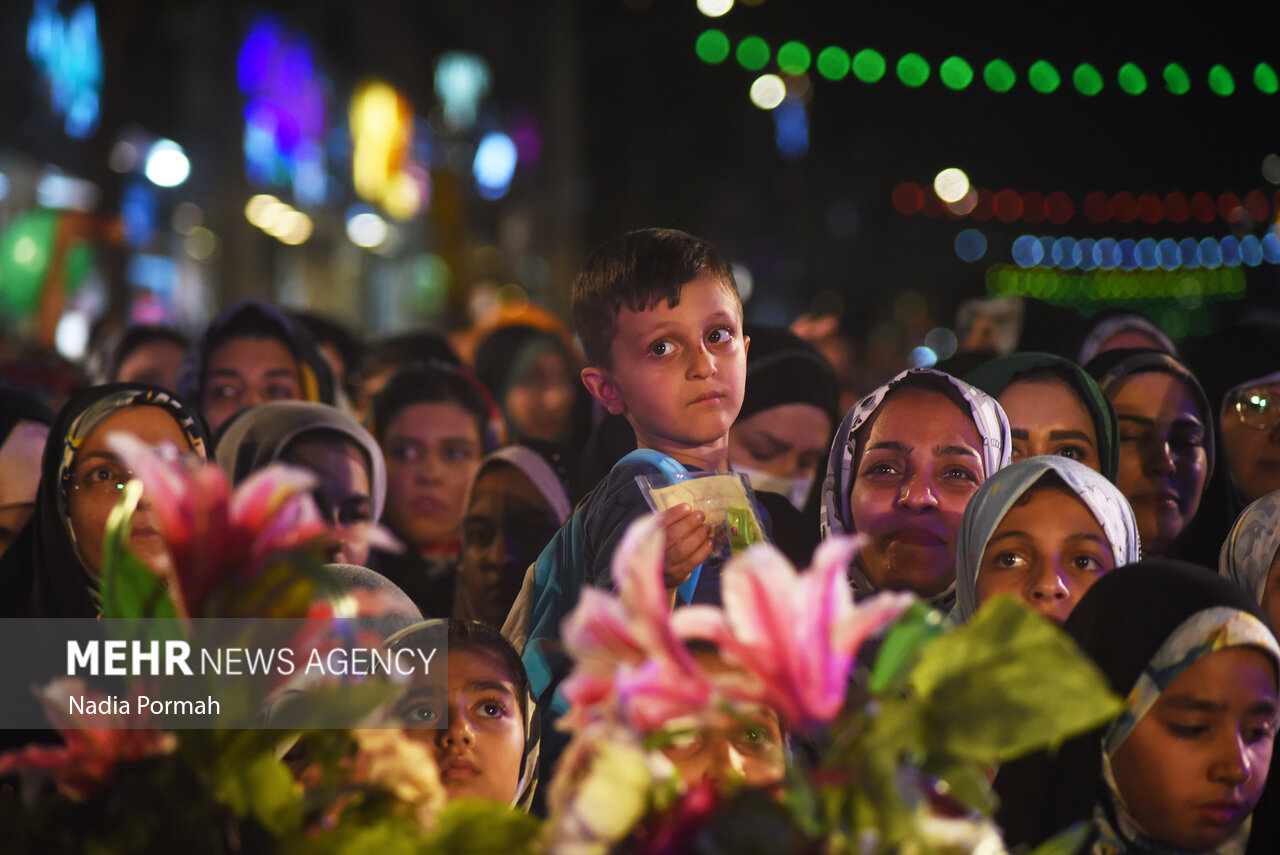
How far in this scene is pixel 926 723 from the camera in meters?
1.33

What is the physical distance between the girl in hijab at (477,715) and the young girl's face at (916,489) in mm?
885

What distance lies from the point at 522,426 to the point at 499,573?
8.75ft

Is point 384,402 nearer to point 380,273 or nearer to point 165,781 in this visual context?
point 165,781

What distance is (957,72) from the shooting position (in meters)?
7.13

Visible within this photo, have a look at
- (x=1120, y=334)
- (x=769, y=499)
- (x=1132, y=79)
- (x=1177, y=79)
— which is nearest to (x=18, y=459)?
(x=769, y=499)

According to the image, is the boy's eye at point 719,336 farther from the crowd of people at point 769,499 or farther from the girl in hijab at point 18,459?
the girl in hijab at point 18,459

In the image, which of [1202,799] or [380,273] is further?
[380,273]

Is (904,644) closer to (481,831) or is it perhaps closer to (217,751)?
(481,831)

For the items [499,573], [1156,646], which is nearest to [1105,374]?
[499,573]

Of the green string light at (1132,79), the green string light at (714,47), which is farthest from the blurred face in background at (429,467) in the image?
the green string light at (714,47)

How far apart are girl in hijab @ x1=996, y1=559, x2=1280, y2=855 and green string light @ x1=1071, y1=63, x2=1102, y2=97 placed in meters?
4.61

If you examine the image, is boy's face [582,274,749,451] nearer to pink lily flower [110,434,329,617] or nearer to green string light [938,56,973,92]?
pink lily flower [110,434,329,617]

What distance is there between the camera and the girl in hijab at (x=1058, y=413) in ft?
11.8

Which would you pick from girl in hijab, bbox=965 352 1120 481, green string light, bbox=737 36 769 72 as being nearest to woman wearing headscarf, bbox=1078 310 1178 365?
girl in hijab, bbox=965 352 1120 481
